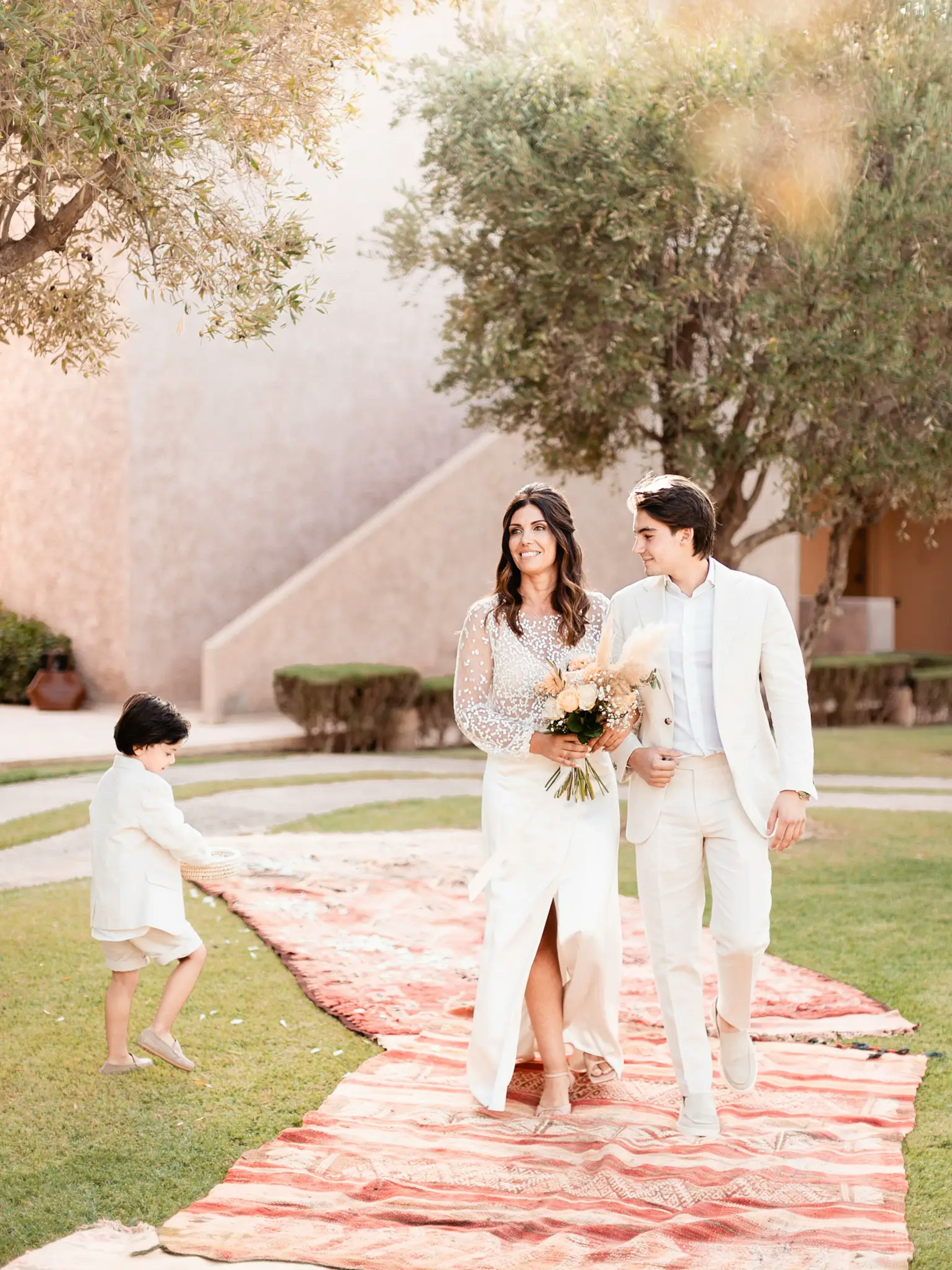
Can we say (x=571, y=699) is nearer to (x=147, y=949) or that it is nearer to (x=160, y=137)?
(x=147, y=949)

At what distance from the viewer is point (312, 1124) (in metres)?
4.36

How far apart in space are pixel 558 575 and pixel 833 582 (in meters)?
A: 6.44

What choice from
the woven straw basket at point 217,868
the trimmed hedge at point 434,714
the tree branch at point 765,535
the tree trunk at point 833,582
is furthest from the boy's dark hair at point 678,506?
the trimmed hedge at point 434,714

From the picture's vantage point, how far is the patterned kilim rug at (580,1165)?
3.52 meters

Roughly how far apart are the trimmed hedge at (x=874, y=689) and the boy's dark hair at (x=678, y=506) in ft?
46.5

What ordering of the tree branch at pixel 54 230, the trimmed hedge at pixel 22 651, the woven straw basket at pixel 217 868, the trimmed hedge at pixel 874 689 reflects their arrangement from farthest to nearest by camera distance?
the trimmed hedge at pixel 874 689 < the trimmed hedge at pixel 22 651 < the tree branch at pixel 54 230 < the woven straw basket at pixel 217 868

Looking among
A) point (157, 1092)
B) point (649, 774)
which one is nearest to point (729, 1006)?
point (649, 774)

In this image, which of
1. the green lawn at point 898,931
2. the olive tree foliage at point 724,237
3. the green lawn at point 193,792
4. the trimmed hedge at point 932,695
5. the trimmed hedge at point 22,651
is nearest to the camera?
the green lawn at point 898,931

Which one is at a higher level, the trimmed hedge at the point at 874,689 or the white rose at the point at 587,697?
the white rose at the point at 587,697

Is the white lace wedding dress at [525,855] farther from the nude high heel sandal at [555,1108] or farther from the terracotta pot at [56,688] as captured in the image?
the terracotta pot at [56,688]

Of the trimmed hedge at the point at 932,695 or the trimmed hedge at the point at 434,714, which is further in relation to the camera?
the trimmed hedge at the point at 932,695

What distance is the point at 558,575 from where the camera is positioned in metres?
4.62

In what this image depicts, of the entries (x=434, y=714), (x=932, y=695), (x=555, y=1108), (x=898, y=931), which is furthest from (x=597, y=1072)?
(x=932, y=695)

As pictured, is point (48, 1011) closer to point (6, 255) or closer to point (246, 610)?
point (6, 255)
